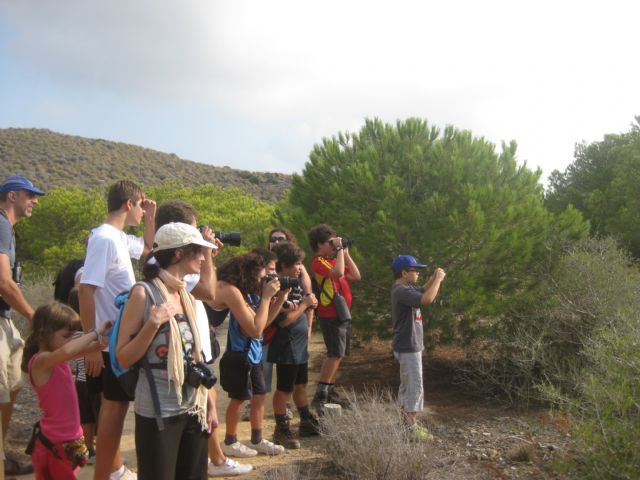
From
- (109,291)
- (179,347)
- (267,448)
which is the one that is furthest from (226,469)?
(179,347)

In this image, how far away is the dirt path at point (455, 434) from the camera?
4496 millimetres

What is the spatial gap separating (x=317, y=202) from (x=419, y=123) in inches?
66.3

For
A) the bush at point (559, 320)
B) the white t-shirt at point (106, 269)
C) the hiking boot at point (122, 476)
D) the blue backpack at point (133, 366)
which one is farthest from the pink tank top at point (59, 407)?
the bush at point (559, 320)

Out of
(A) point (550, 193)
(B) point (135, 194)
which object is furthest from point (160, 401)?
(A) point (550, 193)

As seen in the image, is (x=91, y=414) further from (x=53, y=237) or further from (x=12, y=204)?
(x=53, y=237)

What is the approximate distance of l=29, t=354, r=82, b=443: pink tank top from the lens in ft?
11.5

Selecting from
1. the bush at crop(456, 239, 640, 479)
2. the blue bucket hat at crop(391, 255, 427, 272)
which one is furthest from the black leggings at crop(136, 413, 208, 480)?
the bush at crop(456, 239, 640, 479)

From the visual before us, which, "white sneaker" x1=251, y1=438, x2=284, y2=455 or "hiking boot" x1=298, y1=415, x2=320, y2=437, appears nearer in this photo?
"white sneaker" x1=251, y1=438, x2=284, y2=455

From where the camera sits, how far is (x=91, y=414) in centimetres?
456

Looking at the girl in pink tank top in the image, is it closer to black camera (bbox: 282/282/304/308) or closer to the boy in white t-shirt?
the boy in white t-shirt

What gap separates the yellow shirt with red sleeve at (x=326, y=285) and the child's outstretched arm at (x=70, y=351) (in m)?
2.64

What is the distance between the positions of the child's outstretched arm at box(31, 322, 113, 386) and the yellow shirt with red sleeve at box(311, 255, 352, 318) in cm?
264

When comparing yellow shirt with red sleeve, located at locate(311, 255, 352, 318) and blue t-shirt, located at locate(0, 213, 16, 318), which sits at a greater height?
blue t-shirt, located at locate(0, 213, 16, 318)

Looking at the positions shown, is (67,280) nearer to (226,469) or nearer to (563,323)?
(226,469)
